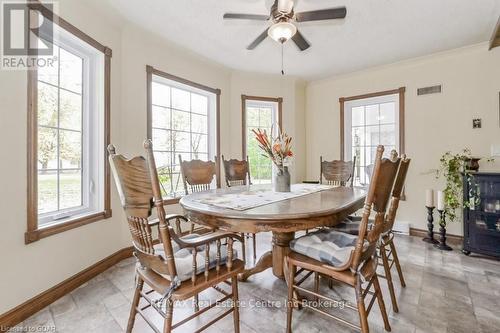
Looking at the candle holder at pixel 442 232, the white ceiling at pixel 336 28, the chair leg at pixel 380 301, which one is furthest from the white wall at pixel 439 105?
the chair leg at pixel 380 301

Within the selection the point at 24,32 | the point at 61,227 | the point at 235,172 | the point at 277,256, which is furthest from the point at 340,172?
the point at 24,32

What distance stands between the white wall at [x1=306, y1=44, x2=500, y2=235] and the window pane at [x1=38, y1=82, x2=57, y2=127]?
3.98 m

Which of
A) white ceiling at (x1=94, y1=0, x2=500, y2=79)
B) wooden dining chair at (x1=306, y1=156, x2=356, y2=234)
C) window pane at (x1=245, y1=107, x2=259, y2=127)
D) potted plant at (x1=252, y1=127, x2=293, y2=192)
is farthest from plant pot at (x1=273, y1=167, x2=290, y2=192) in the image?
window pane at (x1=245, y1=107, x2=259, y2=127)

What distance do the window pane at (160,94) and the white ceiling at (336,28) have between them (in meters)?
0.62

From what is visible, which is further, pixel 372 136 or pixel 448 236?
pixel 372 136

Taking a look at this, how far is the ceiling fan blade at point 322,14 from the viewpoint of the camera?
183cm

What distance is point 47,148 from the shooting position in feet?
6.34

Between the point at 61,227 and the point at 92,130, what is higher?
the point at 92,130

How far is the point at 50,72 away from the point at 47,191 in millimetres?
976

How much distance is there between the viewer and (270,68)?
3.80 metres

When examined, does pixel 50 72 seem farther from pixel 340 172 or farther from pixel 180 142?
pixel 340 172

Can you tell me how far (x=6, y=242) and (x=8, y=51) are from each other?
1.26 meters

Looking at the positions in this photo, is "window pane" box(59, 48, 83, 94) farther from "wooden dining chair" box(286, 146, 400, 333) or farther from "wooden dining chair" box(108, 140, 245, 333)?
"wooden dining chair" box(286, 146, 400, 333)

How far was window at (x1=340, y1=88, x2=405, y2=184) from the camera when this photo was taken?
363 centimetres
